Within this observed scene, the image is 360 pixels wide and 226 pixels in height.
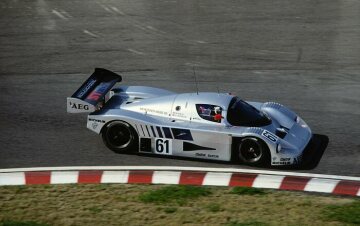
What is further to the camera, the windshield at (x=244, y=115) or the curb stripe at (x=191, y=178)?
the windshield at (x=244, y=115)

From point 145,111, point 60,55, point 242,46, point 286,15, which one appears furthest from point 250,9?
point 145,111

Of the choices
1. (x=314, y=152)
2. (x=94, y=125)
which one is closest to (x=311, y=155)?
(x=314, y=152)

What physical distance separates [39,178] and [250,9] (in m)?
14.2

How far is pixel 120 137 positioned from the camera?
1430cm

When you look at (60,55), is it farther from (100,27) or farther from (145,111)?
(145,111)

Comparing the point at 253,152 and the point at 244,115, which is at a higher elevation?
the point at 244,115

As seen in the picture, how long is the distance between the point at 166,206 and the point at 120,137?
298 centimetres

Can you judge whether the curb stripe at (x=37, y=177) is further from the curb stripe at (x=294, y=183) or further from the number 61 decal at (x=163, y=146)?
the curb stripe at (x=294, y=183)

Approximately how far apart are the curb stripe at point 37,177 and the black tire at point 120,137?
151 cm

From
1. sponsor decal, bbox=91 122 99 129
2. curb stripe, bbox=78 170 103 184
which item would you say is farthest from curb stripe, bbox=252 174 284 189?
sponsor decal, bbox=91 122 99 129

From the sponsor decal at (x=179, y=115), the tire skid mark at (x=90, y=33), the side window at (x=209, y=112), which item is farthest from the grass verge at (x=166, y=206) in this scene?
the tire skid mark at (x=90, y=33)

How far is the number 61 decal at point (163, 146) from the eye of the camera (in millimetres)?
13883

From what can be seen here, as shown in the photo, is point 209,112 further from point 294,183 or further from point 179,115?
point 294,183

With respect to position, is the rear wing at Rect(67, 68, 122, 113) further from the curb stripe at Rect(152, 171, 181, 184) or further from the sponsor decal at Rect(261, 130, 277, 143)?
the sponsor decal at Rect(261, 130, 277, 143)
